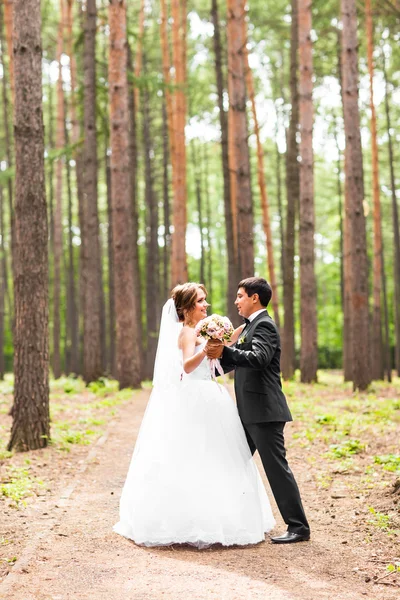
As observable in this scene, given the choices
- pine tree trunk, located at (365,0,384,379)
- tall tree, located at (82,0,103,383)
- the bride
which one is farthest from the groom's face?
pine tree trunk, located at (365,0,384,379)

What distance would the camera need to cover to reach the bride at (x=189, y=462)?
5766mm

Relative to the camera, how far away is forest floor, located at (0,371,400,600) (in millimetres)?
4762

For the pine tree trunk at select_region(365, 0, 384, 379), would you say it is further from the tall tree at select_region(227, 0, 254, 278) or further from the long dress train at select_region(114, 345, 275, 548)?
the long dress train at select_region(114, 345, 275, 548)

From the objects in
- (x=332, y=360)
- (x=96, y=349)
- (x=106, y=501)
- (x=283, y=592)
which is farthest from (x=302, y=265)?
(x=332, y=360)

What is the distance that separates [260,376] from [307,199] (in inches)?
514

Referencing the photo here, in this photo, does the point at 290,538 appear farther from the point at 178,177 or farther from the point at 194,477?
the point at 178,177

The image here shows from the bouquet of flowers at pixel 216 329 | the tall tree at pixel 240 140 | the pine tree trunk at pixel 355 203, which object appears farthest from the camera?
the tall tree at pixel 240 140

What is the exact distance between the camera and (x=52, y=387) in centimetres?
2019

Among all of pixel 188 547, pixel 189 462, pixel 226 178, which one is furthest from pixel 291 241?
pixel 188 547

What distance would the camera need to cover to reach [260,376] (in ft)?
19.4

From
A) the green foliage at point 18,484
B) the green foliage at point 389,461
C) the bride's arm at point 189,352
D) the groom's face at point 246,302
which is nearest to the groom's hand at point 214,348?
the bride's arm at point 189,352

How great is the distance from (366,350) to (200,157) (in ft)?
74.5

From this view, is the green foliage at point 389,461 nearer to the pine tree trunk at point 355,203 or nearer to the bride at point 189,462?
the bride at point 189,462

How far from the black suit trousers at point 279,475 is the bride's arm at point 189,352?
2.29 feet
